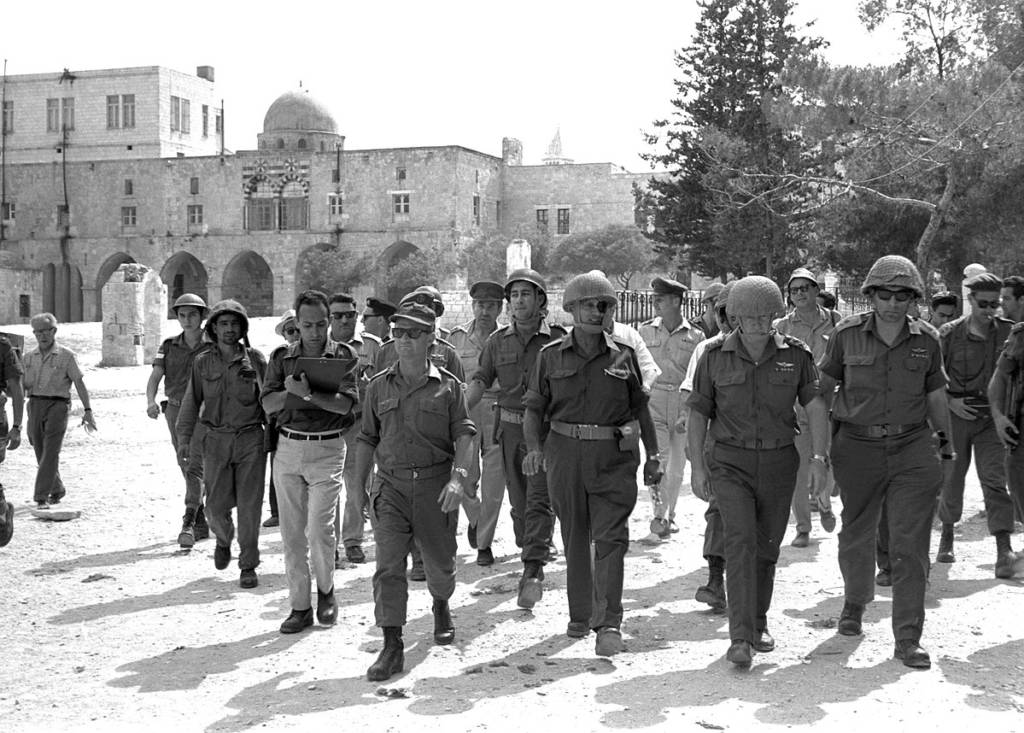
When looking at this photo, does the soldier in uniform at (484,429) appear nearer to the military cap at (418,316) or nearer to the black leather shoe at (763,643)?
the military cap at (418,316)

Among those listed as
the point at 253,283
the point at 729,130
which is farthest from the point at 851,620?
the point at 253,283

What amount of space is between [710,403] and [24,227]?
63544mm

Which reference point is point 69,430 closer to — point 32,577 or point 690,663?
point 32,577

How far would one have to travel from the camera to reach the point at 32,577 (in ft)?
26.9

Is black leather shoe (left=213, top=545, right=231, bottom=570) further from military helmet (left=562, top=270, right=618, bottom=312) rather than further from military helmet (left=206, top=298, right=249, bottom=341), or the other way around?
military helmet (left=562, top=270, right=618, bottom=312)

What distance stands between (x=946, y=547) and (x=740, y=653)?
3.05 metres

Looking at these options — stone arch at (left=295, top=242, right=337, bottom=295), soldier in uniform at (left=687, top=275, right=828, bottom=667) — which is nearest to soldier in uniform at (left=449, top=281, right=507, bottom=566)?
soldier in uniform at (left=687, top=275, right=828, bottom=667)

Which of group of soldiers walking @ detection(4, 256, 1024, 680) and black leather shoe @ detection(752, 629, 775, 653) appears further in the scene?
black leather shoe @ detection(752, 629, 775, 653)

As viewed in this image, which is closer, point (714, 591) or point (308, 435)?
point (308, 435)

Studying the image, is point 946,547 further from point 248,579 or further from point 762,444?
point 248,579

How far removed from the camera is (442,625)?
6.37 m

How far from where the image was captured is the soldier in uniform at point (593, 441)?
606cm

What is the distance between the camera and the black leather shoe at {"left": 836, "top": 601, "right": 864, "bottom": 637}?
251 inches

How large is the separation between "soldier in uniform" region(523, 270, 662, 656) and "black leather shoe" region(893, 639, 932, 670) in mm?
1314
